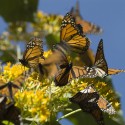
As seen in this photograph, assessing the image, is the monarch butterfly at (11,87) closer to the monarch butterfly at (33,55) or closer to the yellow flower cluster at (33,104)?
the yellow flower cluster at (33,104)

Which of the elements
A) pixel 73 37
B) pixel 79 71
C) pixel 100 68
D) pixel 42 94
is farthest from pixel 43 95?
pixel 73 37

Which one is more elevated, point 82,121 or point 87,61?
point 87,61

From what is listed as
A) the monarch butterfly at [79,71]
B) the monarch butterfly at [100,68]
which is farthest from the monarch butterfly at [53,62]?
the monarch butterfly at [100,68]

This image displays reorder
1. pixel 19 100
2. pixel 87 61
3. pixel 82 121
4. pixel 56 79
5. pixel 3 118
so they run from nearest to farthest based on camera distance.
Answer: pixel 3 118 < pixel 19 100 < pixel 56 79 < pixel 82 121 < pixel 87 61

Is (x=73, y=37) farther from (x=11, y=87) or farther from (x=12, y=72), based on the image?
(x=11, y=87)

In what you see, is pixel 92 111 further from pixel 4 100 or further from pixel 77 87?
pixel 4 100

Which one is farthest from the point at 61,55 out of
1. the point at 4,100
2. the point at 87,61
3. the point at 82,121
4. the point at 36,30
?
the point at 36,30

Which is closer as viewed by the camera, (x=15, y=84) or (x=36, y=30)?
(x=15, y=84)
